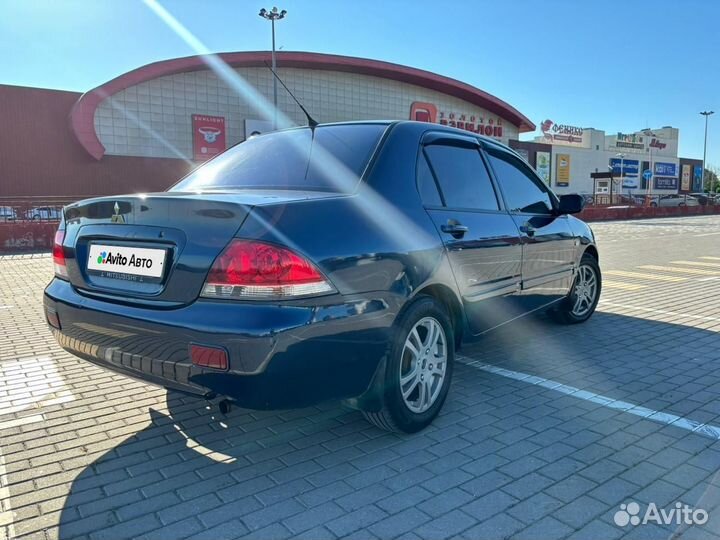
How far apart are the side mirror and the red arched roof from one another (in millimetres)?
25037

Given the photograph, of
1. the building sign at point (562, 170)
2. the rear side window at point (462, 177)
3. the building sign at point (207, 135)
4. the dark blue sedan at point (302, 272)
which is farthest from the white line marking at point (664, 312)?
the building sign at point (562, 170)

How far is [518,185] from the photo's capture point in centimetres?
446

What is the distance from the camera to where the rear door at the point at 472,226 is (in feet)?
11.1

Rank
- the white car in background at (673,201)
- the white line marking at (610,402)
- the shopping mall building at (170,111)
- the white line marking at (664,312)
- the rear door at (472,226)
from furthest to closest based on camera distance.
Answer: the white car in background at (673,201) < the shopping mall building at (170,111) < the white line marking at (664,312) < the rear door at (472,226) < the white line marking at (610,402)

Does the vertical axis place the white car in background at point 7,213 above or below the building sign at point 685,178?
below

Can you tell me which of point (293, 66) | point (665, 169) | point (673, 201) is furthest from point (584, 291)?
point (665, 169)

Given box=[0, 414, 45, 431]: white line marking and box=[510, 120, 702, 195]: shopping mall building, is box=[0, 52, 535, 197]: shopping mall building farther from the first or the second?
box=[0, 414, 45, 431]: white line marking

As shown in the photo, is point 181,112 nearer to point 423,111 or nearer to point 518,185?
point 423,111

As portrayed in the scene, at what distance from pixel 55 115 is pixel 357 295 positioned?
1147 inches

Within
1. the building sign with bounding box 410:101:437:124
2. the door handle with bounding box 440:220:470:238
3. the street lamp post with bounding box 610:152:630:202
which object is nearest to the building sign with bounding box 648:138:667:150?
the street lamp post with bounding box 610:152:630:202

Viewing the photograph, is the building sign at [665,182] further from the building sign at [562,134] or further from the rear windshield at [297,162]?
the rear windshield at [297,162]

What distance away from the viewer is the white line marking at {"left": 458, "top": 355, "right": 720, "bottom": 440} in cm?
327

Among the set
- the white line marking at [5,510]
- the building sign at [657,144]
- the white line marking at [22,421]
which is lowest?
the white line marking at [5,510]

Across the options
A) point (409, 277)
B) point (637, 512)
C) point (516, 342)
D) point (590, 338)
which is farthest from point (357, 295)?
point (590, 338)
